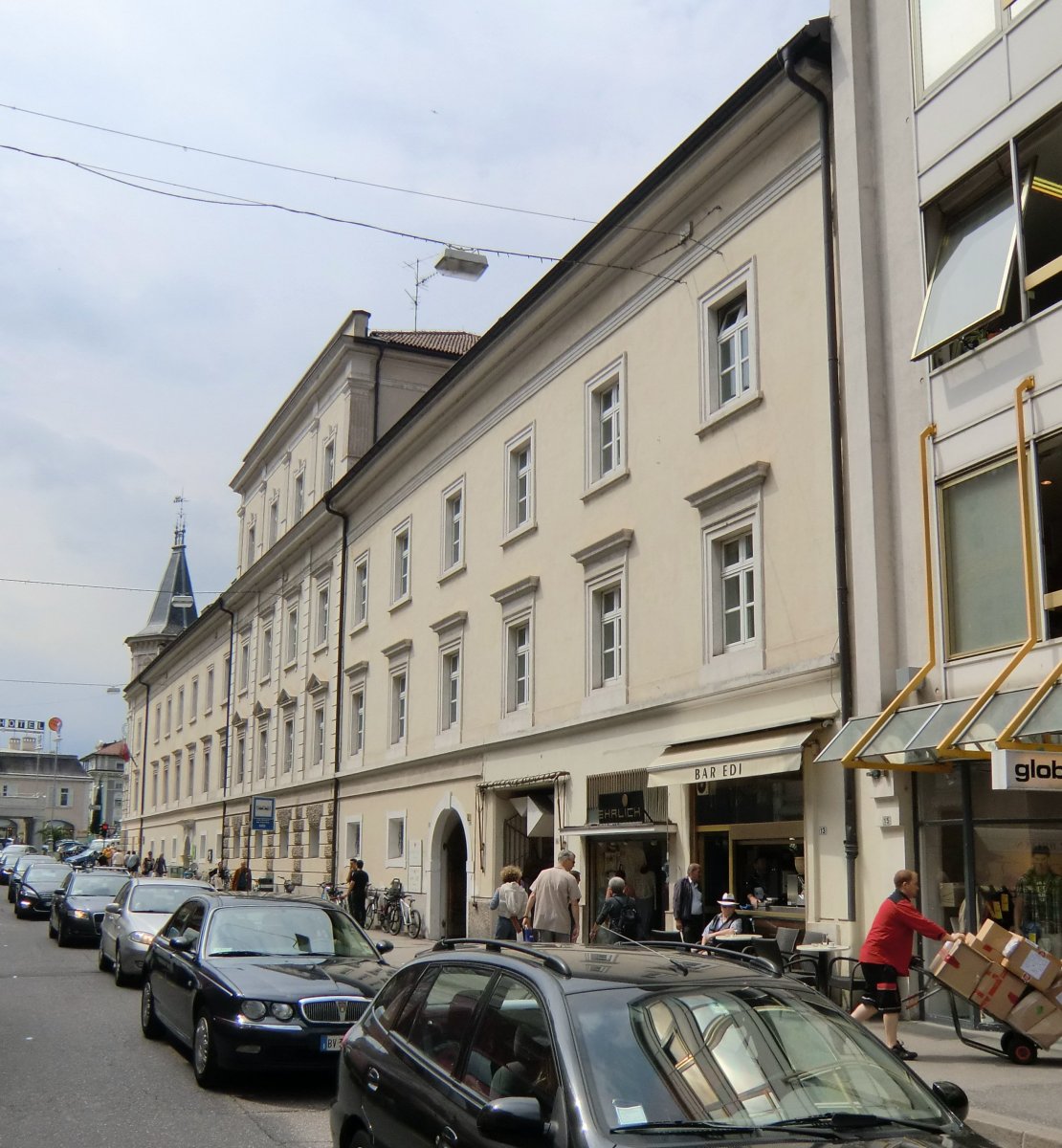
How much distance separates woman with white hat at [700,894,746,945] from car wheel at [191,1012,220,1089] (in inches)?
252

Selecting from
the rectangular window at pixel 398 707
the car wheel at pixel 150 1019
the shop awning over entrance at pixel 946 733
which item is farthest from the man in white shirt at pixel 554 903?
the rectangular window at pixel 398 707

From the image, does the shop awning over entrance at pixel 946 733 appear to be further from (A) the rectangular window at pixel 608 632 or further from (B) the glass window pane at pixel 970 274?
(A) the rectangular window at pixel 608 632

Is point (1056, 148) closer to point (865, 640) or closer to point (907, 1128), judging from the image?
point (865, 640)

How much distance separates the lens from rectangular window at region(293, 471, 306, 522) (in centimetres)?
4113

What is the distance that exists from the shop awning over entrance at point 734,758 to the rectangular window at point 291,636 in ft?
78.2

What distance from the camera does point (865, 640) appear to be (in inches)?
563

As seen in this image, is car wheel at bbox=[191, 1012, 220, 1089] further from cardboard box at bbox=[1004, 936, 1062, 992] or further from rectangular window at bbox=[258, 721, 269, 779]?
rectangular window at bbox=[258, 721, 269, 779]

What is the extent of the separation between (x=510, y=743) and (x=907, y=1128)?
19.0 metres

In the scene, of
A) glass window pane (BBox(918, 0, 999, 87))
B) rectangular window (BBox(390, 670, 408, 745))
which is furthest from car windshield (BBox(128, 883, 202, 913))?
glass window pane (BBox(918, 0, 999, 87))

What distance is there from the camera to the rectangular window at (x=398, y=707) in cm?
3002

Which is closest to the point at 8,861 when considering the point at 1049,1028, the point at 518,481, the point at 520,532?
the point at 518,481

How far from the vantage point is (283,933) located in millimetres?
11727

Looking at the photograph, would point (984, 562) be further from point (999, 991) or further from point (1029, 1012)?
point (1029, 1012)

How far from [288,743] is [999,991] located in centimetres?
3145
